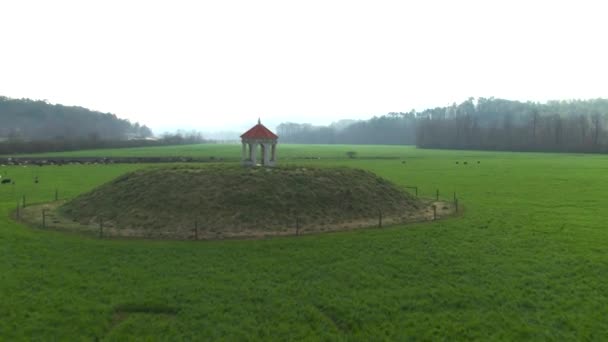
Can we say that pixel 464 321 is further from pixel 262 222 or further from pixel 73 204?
pixel 73 204

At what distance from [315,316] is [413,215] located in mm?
17495

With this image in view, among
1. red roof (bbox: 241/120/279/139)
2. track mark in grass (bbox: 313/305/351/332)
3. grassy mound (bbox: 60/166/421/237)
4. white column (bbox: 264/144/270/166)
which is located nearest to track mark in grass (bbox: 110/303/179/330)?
track mark in grass (bbox: 313/305/351/332)

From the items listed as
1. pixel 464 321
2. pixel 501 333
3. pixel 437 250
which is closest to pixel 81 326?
pixel 464 321

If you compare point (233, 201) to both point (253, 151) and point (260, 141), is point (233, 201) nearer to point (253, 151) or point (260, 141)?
point (253, 151)

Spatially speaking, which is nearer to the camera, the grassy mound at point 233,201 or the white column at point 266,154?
the grassy mound at point 233,201

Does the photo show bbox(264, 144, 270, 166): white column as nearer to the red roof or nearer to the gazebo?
the gazebo

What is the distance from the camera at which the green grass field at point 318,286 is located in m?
13.5

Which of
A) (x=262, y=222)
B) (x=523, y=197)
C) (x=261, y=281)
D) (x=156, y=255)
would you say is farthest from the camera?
(x=523, y=197)

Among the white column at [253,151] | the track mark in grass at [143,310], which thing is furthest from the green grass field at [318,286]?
the white column at [253,151]

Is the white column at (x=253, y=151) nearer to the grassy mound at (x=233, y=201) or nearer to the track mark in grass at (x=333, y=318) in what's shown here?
the grassy mound at (x=233, y=201)

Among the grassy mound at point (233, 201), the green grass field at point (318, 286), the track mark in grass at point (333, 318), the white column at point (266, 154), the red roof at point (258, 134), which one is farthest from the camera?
the white column at point (266, 154)

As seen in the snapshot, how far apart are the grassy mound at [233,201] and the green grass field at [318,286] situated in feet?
9.73

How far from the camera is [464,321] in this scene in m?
14.1

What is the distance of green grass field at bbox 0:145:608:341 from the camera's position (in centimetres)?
1355
